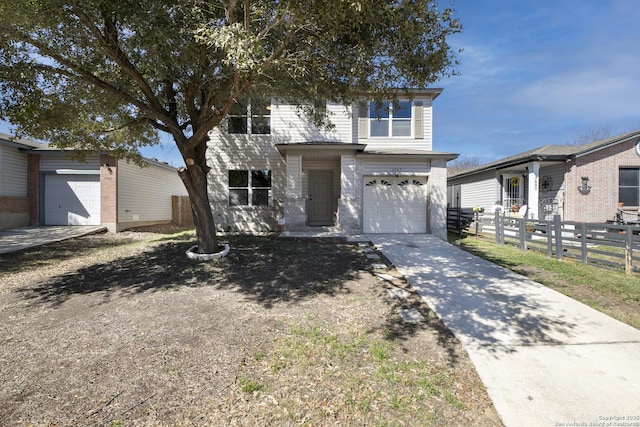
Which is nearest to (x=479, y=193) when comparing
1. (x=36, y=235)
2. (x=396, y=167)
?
(x=396, y=167)

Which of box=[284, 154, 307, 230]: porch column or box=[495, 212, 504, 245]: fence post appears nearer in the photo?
box=[495, 212, 504, 245]: fence post

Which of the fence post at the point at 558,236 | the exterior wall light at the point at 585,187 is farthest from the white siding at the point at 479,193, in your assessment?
the fence post at the point at 558,236

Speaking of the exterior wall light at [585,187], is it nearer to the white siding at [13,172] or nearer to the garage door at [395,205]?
the garage door at [395,205]

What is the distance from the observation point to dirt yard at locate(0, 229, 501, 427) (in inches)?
96.5

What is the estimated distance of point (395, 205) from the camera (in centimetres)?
1217

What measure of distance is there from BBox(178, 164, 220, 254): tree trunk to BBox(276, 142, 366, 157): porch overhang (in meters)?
4.25

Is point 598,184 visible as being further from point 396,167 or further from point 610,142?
point 396,167

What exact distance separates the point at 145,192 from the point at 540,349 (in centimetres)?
1694

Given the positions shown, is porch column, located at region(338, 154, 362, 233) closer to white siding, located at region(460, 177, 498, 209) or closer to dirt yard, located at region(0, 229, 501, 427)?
dirt yard, located at region(0, 229, 501, 427)

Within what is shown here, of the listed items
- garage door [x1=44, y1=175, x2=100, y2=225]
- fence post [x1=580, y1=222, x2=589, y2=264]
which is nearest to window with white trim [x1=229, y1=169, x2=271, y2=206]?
garage door [x1=44, y1=175, x2=100, y2=225]

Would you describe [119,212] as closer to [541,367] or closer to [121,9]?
[121,9]

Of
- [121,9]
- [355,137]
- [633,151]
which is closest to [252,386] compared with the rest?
[121,9]

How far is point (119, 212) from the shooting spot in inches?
538

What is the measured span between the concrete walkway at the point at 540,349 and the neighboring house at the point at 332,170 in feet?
19.9
